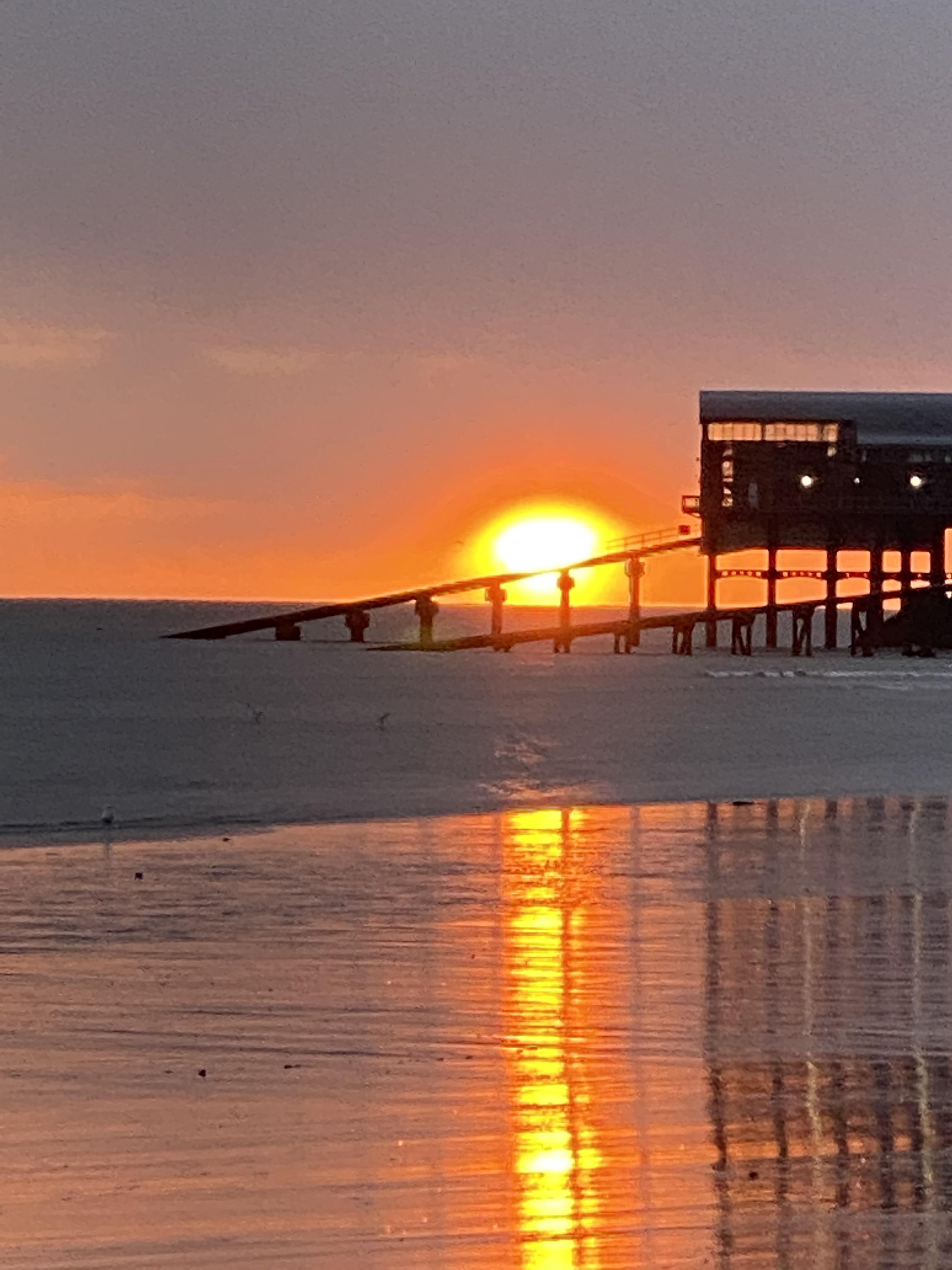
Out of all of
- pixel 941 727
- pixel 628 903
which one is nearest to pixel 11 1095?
pixel 628 903

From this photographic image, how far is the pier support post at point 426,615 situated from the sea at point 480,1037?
62068mm

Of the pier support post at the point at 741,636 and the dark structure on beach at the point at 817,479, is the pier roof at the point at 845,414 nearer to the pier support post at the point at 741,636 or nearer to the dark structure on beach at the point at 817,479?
the dark structure on beach at the point at 817,479

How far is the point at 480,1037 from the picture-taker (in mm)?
10820

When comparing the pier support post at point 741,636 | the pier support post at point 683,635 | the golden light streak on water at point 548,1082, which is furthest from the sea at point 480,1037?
the pier support post at point 741,636

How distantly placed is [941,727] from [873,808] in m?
23.9

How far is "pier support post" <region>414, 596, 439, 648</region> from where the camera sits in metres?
92.6

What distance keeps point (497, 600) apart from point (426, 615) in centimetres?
408

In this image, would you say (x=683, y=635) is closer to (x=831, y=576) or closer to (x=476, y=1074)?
(x=831, y=576)

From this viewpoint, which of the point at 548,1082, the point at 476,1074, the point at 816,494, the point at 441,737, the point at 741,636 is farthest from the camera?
the point at 741,636

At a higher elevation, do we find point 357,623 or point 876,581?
point 876,581

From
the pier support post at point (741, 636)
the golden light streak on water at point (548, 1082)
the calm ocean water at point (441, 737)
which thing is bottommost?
the golden light streak on water at point (548, 1082)

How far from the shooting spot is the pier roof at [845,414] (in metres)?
84.6

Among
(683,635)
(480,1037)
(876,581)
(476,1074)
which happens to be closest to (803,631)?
(683,635)

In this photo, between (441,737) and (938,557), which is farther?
(938,557)
